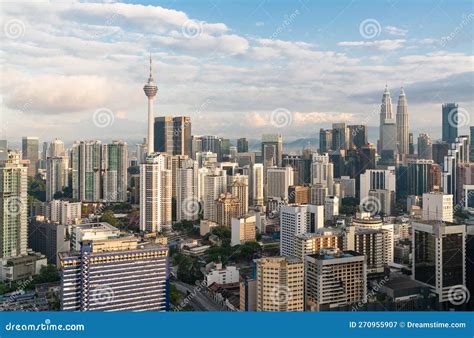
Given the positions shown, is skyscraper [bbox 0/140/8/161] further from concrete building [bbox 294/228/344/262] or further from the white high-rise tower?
the white high-rise tower

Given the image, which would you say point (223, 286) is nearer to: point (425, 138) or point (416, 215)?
point (416, 215)

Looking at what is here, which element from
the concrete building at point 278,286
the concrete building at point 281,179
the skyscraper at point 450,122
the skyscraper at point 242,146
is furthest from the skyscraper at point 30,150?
the skyscraper at point 450,122

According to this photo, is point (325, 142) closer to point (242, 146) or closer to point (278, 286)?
point (242, 146)

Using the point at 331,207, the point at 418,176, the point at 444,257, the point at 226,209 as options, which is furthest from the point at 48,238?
the point at 418,176

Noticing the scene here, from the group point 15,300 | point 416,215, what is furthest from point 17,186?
point 416,215

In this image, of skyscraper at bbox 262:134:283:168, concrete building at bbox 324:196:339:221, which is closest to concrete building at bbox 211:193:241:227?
skyscraper at bbox 262:134:283:168

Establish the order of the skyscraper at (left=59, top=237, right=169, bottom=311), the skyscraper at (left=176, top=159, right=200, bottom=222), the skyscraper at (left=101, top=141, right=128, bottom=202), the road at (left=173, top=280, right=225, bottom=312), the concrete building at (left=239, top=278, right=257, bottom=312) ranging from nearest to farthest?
the skyscraper at (left=59, top=237, right=169, bottom=311)
the concrete building at (left=239, top=278, right=257, bottom=312)
the road at (left=173, top=280, right=225, bottom=312)
the skyscraper at (left=176, top=159, right=200, bottom=222)
the skyscraper at (left=101, top=141, right=128, bottom=202)

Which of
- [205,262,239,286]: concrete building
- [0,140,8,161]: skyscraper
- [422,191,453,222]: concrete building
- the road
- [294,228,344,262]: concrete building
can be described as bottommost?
the road
